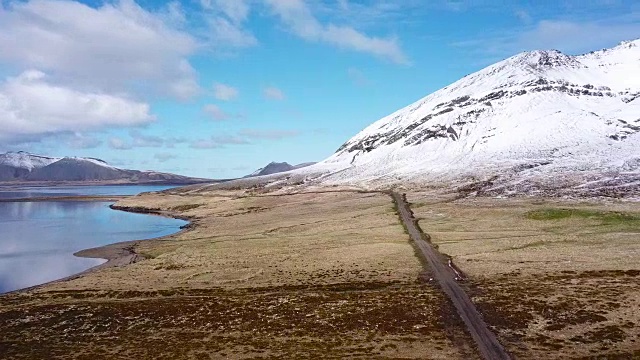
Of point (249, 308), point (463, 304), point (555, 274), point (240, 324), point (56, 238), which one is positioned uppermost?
point (555, 274)

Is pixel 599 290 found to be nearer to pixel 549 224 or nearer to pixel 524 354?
pixel 524 354

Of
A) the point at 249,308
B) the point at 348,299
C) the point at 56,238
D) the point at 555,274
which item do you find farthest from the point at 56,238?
the point at 555,274

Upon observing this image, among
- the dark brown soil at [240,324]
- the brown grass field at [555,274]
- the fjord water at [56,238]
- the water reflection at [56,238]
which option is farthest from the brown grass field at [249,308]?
the water reflection at [56,238]

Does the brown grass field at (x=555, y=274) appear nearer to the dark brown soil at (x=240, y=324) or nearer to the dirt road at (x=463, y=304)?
the dirt road at (x=463, y=304)

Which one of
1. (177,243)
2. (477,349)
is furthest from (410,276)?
(177,243)

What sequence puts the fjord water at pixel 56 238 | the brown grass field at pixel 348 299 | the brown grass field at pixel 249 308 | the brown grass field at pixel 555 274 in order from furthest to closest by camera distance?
the fjord water at pixel 56 238 < the brown grass field at pixel 249 308 < the brown grass field at pixel 348 299 < the brown grass field at pixel 555 274

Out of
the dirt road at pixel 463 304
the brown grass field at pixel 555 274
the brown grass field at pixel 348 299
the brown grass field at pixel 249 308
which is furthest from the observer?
the brown grass field at pixel 249 308

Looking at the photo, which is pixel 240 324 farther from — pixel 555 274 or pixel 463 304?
pixel 555 274
